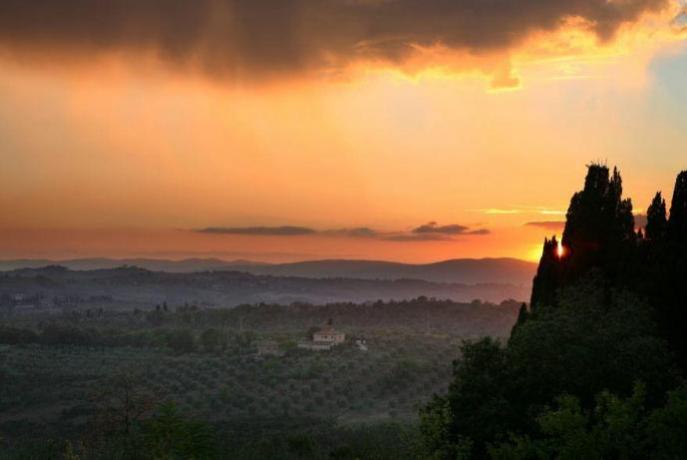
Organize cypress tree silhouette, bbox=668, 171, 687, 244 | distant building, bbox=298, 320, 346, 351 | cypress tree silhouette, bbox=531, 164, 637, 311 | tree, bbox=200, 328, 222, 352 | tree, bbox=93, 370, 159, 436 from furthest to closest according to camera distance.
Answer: tree, bbox=200, 328, 222, 352
distant building, bbox=298, 320, 346, 351
tree, bbox=93, 370, 159, 436
cypress tree silhouette, bbox=531, 164, 637, 311
cypress tree silhouette, bbox=668, 171, 687, 244

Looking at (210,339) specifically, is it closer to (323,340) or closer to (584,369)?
(323,340)

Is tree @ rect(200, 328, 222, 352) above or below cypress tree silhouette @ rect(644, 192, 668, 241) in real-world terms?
below

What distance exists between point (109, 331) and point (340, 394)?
184ft

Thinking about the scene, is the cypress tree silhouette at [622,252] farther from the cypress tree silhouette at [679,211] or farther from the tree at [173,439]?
the tree at [173,439]

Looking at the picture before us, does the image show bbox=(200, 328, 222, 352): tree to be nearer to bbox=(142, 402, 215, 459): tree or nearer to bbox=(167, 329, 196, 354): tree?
bbox=(167, 329, 196, 354): tree

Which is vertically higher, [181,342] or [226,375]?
[226,375]

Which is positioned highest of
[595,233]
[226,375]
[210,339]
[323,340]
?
[595,233]

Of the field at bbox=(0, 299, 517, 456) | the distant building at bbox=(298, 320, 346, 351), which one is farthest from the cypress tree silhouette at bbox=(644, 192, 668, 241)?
the distant building at bbox=(298, 320, 346, 351)

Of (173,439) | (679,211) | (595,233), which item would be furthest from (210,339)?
(679,211)

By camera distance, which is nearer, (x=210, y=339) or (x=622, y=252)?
(x=622, y=252)

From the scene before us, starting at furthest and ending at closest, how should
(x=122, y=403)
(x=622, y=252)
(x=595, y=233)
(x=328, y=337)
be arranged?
(x=328, y=337) < (x=122, y=403) < (x=595, y=233) < (x=622, y=252)

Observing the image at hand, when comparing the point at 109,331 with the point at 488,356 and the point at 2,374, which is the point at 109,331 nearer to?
the point at 2,374

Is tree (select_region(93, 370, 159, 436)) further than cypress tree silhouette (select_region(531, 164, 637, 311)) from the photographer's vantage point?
Yes

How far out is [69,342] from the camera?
106 metres
